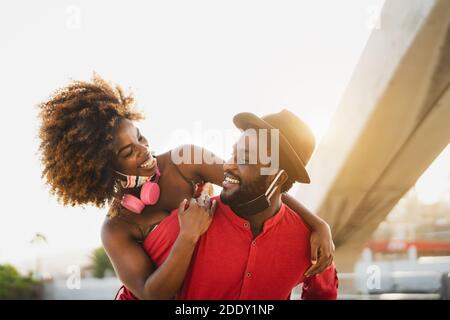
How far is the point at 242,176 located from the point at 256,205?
0.42 ft

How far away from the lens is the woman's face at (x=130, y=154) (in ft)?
6.36

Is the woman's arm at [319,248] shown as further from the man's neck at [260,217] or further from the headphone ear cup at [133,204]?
the headphone ear cup at [133,204]

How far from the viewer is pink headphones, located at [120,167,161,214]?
1.87 metres

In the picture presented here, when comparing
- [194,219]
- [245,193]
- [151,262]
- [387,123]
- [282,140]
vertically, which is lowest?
[151,262]

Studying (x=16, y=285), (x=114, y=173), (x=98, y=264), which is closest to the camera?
(x=114, y=173)

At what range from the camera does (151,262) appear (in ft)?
5.72

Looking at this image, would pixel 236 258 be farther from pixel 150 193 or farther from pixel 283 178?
pixel 150 193

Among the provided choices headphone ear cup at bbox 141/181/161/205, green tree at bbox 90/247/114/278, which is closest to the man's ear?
headphone ear cup at bbox 141/181/161/205

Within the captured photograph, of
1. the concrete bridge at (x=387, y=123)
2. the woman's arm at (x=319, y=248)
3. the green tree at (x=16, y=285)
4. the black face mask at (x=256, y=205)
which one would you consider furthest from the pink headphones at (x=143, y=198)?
the green tree at (x=16, y=285)

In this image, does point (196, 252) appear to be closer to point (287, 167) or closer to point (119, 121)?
point (287, 167)

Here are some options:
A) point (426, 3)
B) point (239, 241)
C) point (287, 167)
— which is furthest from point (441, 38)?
point (239, 241)

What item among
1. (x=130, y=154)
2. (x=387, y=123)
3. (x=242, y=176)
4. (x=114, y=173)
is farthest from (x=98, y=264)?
(x=242, y=176)

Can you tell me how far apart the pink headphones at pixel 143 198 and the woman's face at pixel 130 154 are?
0.06 meters
